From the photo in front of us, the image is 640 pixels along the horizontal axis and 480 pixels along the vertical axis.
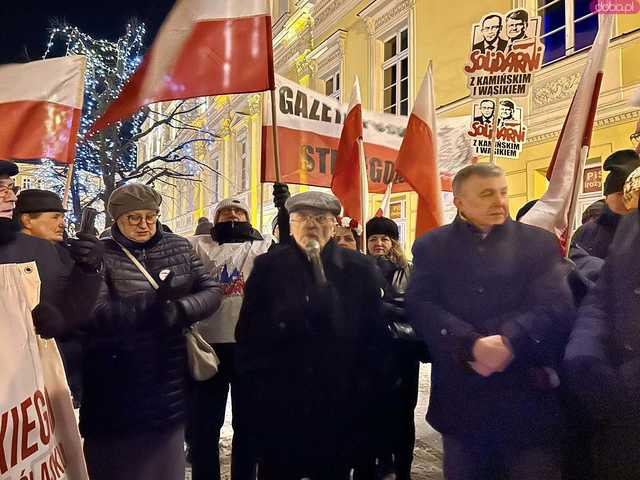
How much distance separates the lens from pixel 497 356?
1809 millimetres

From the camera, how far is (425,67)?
36.2ft

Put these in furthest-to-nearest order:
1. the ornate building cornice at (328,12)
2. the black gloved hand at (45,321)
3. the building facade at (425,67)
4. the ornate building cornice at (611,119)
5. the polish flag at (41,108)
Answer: the ornate building cornice at (328,12) → the building facade at (425,67) → the ornate building cornice at (611,119) → the polish flag at (41,108) → the black gloved hand at (45,321)

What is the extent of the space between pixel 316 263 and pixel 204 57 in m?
1.26

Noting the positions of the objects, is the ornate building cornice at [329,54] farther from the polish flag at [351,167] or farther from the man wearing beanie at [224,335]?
the man wearing beanie at [224,335]

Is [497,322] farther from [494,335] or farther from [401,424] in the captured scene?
[401,424]

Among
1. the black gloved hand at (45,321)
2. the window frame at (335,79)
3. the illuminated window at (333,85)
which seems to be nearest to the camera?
the black gloved hand at (45,321)

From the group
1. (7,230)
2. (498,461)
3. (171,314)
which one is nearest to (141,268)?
(171,314)

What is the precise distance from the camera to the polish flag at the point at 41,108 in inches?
145

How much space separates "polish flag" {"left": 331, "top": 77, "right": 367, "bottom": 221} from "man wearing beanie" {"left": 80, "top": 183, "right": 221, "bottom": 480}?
1.93 m

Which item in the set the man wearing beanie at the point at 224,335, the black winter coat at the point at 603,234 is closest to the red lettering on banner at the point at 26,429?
the man wearing beanie at the point at 224,335

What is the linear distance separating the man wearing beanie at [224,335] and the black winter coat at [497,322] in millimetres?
1160

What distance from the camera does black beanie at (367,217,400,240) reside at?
3951 millimetres

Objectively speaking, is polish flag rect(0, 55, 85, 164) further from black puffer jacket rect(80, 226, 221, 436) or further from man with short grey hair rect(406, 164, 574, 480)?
man with short grey hair rect(406, 164, 574, 480)

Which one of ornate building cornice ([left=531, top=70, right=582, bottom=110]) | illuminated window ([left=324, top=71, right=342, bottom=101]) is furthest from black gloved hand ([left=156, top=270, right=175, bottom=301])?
illuminated window ([left=324, top=71, right=342, bottom=101])
